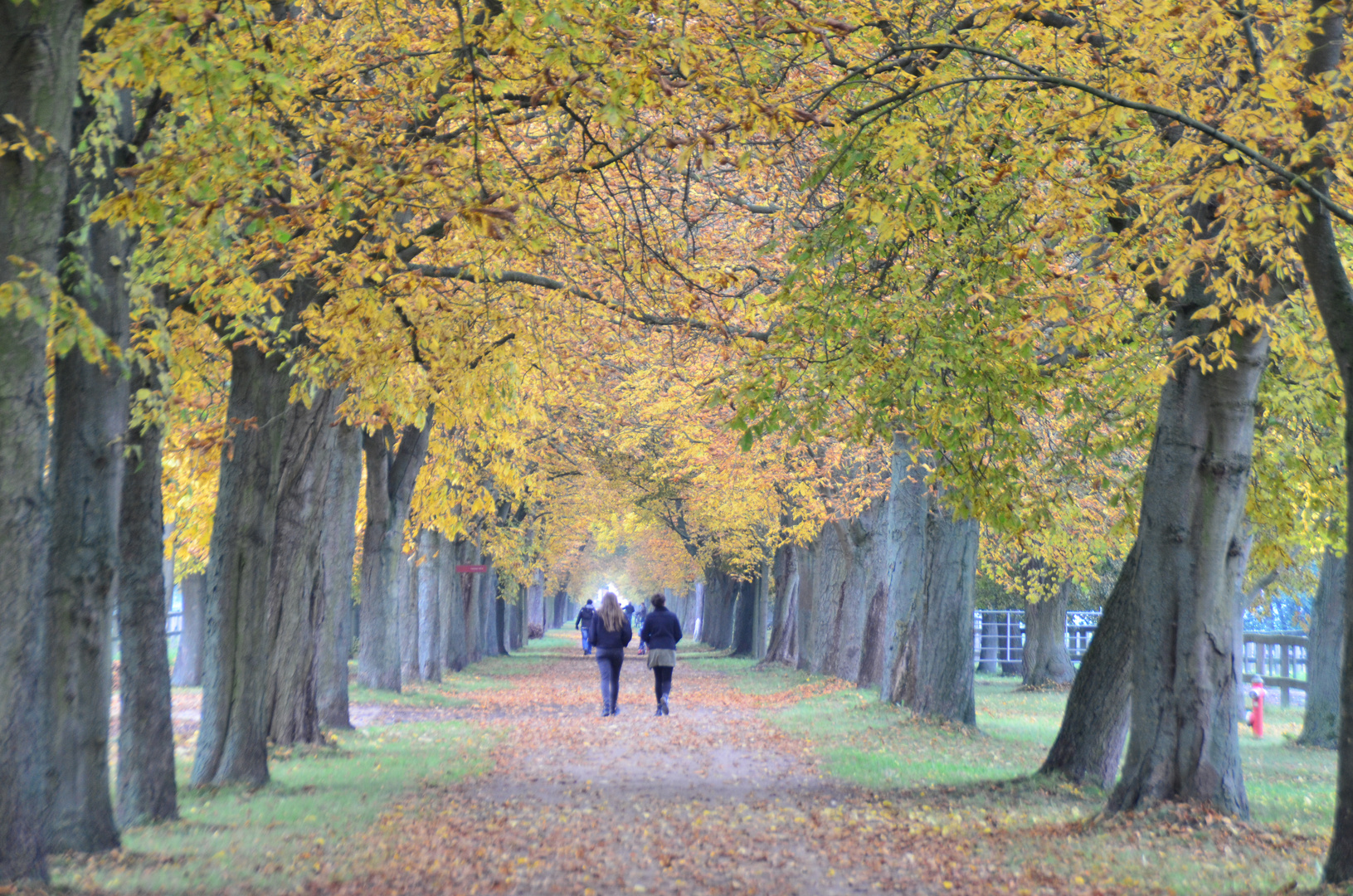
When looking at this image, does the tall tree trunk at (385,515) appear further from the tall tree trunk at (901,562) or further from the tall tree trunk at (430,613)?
the tall tree trunk at (901,562)

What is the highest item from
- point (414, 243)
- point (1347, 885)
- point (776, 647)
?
point (414, 243)

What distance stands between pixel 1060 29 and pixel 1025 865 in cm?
611

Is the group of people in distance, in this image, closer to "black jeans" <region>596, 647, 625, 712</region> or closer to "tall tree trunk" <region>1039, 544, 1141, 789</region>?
"black jeans" <region>596, 647, 625, 712</region>

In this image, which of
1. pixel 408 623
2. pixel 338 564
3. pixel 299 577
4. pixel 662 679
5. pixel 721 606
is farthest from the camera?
pixel 721 606

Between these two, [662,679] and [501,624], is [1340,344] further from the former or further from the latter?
[501,624]

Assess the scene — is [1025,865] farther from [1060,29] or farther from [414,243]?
[414,243]

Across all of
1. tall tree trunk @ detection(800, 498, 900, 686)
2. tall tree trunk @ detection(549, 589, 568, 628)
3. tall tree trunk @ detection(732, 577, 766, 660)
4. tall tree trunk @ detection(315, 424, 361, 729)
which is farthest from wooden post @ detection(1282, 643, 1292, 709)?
tall tree trunk @ detection(549, 589, 568, 628)

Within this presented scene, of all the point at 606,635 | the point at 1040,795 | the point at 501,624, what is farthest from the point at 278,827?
the point at 501,624

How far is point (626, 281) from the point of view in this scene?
39.0 ft

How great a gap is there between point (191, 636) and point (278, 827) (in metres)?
20.2

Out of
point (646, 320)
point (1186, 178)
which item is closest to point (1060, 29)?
point (1186, 178)

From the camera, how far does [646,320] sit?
12.9 m

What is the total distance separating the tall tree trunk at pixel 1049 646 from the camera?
3531 centimetres

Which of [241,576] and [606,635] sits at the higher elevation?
[241,576]
